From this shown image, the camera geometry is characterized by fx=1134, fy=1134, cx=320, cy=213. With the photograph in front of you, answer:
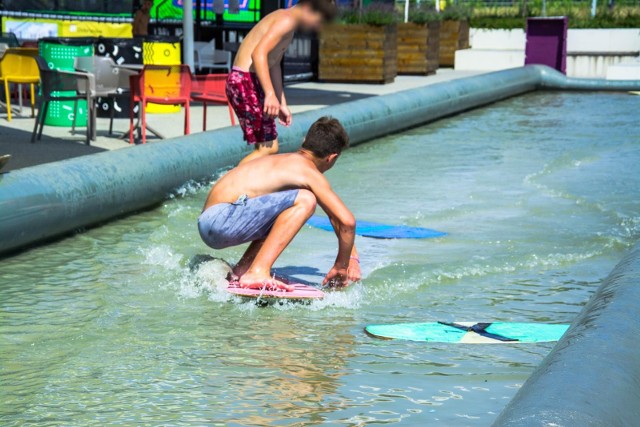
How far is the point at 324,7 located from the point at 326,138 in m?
1.56

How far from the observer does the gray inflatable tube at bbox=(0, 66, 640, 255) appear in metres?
6.92

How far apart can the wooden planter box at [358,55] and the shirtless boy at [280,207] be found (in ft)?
45.1

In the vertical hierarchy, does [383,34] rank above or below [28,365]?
above

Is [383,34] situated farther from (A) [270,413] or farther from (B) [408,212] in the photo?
(A) [270,413]

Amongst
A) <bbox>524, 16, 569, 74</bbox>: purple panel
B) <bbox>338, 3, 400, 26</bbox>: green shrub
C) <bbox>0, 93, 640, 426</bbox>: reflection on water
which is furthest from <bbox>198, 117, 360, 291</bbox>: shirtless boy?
<bbox>524, 16, 569, 74</bbox>: purple panel

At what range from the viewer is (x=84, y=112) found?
39.9ft

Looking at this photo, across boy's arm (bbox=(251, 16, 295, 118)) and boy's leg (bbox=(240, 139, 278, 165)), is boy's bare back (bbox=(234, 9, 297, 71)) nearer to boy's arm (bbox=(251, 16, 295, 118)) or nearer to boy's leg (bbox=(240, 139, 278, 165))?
boy's arm (bbox=(251, 16, 295, 118))

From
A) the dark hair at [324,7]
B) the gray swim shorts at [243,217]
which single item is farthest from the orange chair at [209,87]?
the gray swim shorts at [243,217]

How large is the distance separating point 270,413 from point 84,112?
8474 millimetres

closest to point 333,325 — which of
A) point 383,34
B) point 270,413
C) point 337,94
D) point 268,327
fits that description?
point 268,327

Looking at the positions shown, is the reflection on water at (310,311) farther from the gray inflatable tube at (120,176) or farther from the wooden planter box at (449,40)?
the wooden planter box at (449,40)

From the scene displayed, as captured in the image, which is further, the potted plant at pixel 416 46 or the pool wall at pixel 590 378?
the potted plant at pixel 416 46

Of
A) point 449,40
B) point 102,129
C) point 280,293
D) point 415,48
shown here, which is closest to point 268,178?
point 280,293

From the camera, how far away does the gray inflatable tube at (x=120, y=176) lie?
6.92 m
